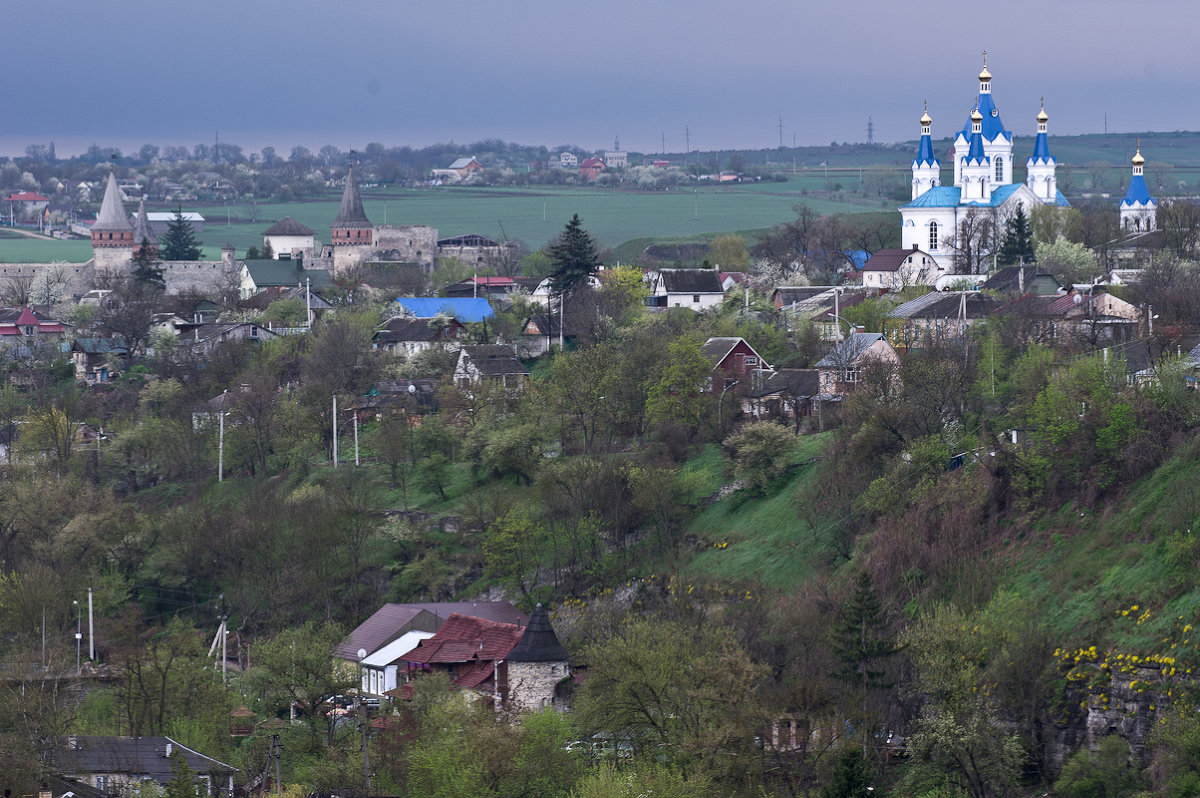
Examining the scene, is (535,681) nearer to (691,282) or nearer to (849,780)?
(849,780)

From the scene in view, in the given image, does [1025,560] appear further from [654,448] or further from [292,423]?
[292,423]

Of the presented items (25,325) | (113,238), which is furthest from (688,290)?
(113,238)

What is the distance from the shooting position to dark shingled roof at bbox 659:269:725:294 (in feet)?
232

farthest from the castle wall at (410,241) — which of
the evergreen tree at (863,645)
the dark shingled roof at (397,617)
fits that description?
the evergreen tree at (863,645)

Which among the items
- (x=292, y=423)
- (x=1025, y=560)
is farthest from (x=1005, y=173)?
(x=1025, y=560)

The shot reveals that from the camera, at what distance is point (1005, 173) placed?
3356 inches

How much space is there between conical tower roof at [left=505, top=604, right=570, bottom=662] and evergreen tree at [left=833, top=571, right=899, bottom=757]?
5.44 meters

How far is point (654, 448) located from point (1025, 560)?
1516cm

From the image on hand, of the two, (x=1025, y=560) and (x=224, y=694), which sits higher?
(x=1025, y=560)

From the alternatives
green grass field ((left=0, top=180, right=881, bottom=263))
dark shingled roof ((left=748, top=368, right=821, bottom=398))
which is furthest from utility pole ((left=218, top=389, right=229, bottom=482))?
green grass field ((left=0, top=180, right=881, bottom=263))

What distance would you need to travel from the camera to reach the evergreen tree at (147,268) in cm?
9031

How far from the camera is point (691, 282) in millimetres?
71250

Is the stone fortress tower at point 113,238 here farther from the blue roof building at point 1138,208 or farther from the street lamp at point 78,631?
the street lamp at point 78,631

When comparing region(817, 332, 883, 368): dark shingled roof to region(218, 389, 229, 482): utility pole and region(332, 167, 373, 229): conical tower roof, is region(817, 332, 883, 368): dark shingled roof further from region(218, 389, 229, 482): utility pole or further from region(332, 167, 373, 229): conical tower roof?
region(332, 167, 373, 229): conical tower roof
